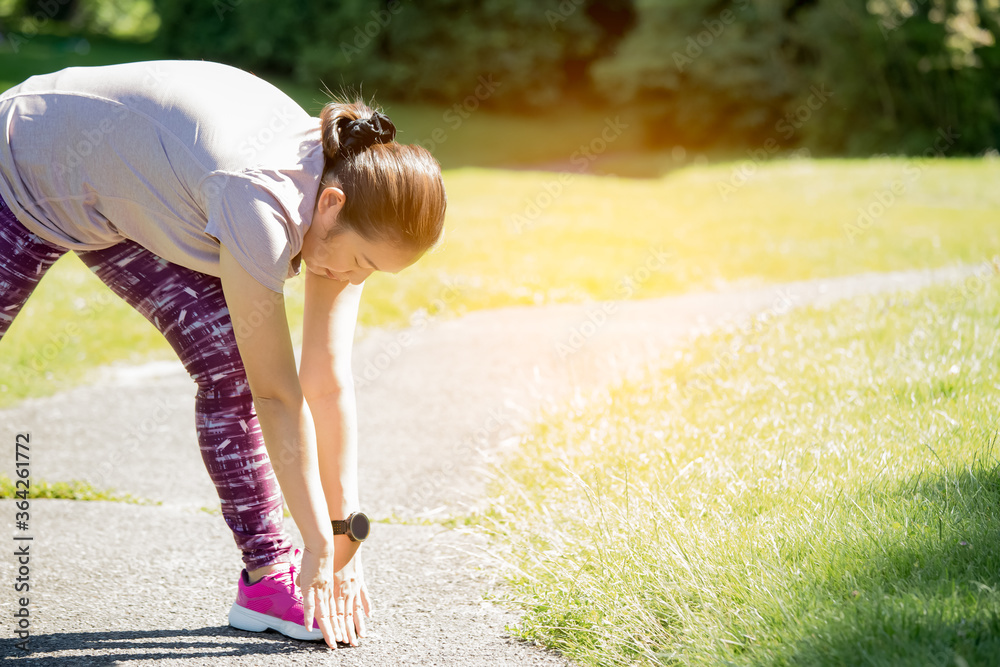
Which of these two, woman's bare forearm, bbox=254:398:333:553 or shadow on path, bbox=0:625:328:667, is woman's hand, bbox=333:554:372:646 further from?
woman's bare forearm, bbox=254:398:333:553

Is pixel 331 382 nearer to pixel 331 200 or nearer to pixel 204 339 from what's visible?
pixel 204 339

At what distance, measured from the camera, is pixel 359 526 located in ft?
8.47

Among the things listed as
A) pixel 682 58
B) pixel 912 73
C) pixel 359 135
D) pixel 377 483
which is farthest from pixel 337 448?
pixel 682 58

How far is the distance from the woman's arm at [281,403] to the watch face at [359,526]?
19cm

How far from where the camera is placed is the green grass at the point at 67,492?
378 centimetres

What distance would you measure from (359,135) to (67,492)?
2.38 meters

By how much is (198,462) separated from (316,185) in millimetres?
2374

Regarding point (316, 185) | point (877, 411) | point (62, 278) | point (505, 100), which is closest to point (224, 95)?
point (316, 185)

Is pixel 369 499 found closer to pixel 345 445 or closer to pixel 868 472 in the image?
pixel 345 445

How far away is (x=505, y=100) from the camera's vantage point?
1131 inches

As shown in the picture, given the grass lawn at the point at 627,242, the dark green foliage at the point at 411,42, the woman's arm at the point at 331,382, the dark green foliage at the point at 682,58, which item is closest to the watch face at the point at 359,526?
the woman's arm at the point at 331,382

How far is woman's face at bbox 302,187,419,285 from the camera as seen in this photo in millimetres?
2334

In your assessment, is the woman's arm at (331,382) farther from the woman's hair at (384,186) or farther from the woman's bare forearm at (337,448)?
the woman's hair at (384,186)

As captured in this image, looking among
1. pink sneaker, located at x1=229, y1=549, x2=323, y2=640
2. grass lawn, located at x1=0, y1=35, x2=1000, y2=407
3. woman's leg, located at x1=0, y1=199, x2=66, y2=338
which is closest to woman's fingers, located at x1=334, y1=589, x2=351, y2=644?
pink sneaker, located at x1=229, y1=549, x2=323, y2=640
